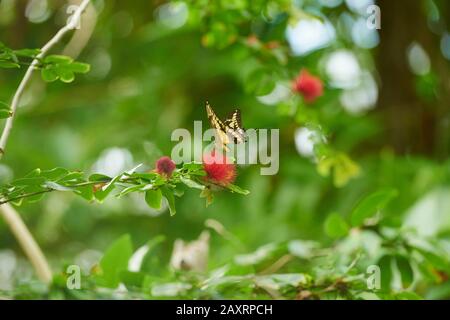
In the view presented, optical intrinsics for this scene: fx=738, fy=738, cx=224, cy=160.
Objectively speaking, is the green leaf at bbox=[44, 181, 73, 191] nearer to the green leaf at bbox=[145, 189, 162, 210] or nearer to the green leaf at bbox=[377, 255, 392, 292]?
the green leaf at bbox=[145, 189, 162, 210]

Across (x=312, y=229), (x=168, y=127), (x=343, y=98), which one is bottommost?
(x=312, y=229)

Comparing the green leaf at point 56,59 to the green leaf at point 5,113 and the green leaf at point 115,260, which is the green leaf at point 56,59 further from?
the green leaf at point 115,260

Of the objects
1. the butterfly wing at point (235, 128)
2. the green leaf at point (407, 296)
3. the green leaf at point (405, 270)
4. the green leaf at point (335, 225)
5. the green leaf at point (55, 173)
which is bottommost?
the green leaf at point (407, 296)

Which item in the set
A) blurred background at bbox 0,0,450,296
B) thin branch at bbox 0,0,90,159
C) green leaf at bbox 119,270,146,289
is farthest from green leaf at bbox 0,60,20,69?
blurred background at bbox 0,0,450,296

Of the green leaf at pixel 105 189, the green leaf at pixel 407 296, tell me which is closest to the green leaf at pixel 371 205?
the green leaf at pixel 407 296

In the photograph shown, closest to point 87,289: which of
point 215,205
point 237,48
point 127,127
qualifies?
point 237,48
